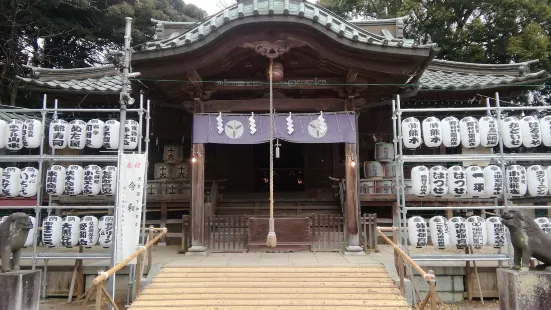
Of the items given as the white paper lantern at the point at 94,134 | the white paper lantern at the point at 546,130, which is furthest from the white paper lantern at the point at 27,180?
the white paper lantern at the point at 546,130

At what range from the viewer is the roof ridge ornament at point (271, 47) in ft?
29.2

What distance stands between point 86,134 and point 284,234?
216 inches

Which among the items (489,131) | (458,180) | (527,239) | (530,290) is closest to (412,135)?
(458,180)

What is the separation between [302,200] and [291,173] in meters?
3.44

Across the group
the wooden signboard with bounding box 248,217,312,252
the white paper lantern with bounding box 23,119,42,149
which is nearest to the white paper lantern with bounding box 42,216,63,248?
the white paper lantern with bounding box 23,119,42,149

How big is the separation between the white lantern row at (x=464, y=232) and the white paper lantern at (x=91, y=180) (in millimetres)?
6992

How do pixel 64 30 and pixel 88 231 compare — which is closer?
pixel 88 231

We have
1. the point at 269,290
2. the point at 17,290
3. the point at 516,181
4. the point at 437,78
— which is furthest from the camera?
the point at 437,78

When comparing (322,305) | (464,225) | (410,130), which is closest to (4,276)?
(322,305)

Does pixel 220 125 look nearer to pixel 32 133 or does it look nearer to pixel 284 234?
pixel 284 234

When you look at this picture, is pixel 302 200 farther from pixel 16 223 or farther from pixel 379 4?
pixel 379 4

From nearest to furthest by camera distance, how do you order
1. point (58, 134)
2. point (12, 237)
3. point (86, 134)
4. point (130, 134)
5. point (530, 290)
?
point (530, 290), point (12, 237), point (58, 134), point (86, 134), point (130, 134)

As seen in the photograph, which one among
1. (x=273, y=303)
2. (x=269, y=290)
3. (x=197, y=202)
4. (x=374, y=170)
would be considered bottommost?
(x=273, y=303)

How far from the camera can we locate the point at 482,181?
7.64m
